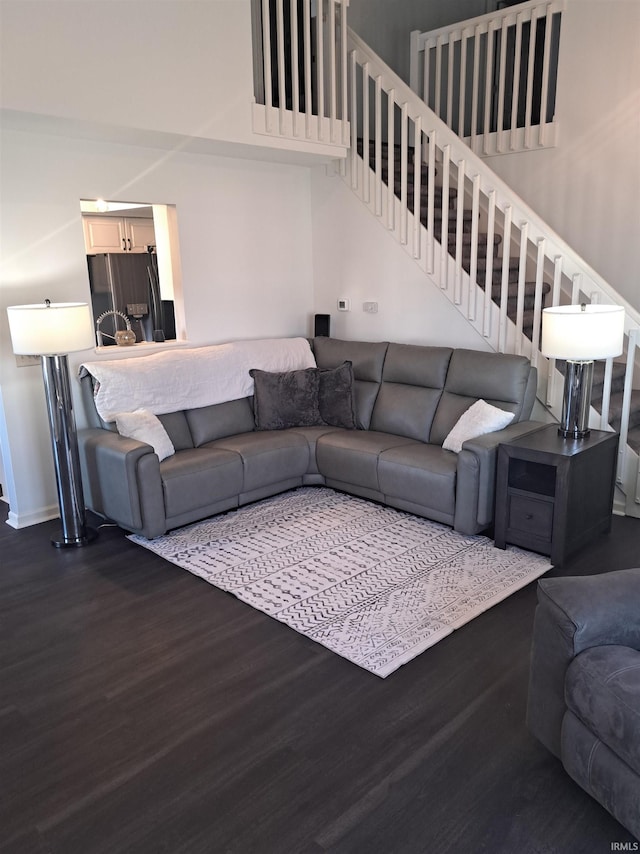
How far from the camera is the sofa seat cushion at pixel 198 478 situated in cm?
369

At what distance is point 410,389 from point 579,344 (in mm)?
1363

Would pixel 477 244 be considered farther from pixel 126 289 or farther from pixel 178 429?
pixel 126 289

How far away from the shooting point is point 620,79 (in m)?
4.62

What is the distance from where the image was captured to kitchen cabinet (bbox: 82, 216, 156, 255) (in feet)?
19.5

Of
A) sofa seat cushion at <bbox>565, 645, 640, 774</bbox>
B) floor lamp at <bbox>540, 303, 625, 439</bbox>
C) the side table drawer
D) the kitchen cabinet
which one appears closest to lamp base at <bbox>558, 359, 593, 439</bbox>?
floor lamp at <bbox>540, 303, 625, 439</bbox>

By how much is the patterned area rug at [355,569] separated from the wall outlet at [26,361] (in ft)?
4.15

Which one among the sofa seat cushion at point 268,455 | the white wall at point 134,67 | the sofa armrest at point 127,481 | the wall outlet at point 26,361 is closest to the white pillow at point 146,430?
the sofa armrest at point 127,481

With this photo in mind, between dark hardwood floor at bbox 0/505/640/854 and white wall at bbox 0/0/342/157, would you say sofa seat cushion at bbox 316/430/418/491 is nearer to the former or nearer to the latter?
dark hardwood floor at bbox 0/505/640/854

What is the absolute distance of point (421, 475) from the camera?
3.76m

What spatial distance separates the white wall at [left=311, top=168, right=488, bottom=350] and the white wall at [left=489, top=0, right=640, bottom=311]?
1.33m

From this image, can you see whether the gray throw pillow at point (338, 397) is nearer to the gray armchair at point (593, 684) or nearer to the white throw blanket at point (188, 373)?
the white throw blanket at point (188, 373)

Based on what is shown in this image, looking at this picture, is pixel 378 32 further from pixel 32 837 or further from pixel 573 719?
pixel 32 837

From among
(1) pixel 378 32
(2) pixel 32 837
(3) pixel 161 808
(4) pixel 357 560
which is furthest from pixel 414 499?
(1) pixel 378 32

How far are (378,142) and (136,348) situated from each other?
2.38 meters
